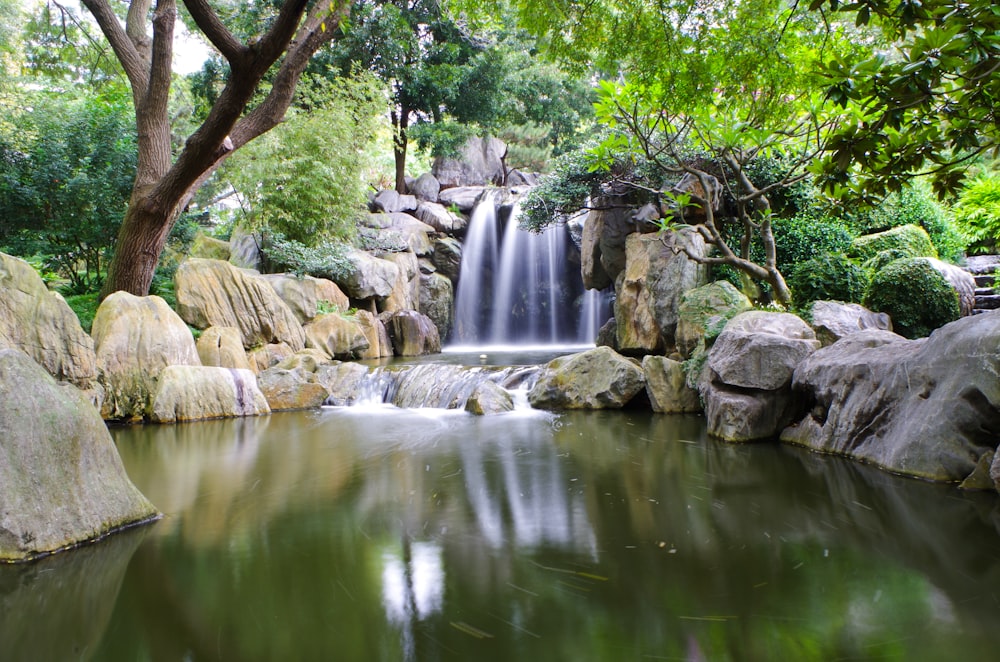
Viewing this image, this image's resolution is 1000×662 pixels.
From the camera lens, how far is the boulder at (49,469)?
2.75m

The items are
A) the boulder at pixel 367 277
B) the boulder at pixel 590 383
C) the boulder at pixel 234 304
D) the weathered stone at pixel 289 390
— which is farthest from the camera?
the boulder at pixel 367 277

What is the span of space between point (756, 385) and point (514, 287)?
12.7 m

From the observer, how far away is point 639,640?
204cm

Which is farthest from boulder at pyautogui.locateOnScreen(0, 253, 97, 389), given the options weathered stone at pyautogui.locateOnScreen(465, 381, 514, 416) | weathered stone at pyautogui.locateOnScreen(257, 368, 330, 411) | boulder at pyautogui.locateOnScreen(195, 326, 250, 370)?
weathered stone at pyautogui.locateOnScreen(465, 381, 514, 416)

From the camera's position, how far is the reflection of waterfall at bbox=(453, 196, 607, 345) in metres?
17.4

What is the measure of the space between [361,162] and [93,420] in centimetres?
1334

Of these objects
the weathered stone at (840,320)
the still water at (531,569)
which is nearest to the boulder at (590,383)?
the weathered stone at (840,320)

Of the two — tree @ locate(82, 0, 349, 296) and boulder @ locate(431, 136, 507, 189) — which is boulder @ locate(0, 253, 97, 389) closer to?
tree @ locate(82, 0, 349, 296)

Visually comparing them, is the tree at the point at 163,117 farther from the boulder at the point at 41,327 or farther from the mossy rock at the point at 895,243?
the mossy rock at the point at 895,243

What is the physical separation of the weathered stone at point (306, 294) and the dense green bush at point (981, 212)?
12.3m

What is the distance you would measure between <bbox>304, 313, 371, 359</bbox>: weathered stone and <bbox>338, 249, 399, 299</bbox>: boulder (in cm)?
172

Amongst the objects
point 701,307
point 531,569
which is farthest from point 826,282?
point 531,569

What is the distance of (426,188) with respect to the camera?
2116cm

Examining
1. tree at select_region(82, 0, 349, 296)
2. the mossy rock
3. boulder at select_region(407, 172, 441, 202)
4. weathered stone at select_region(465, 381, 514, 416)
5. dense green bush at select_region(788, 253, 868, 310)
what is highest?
boulder at select_region(407, 172, 441, 202)
